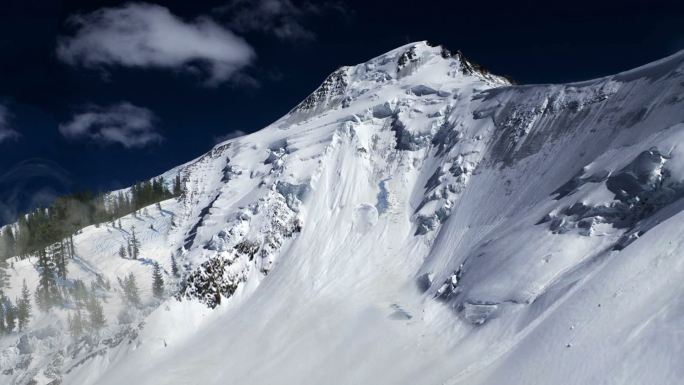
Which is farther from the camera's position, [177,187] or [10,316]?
[177,187]

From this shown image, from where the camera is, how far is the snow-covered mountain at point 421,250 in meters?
27.3

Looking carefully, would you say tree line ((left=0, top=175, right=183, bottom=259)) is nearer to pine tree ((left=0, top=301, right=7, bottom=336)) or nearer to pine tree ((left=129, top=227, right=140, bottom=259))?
pine tree ((left=129, top=227, right=140, bottom=259))

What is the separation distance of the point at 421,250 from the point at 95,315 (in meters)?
38.0

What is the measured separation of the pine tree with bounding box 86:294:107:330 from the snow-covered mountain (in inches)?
53.5

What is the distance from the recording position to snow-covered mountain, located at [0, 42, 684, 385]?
2729 cm

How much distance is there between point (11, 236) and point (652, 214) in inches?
3867

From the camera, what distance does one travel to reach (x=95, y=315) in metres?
58.5

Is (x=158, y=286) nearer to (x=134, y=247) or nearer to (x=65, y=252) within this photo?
(x=134, y=247)

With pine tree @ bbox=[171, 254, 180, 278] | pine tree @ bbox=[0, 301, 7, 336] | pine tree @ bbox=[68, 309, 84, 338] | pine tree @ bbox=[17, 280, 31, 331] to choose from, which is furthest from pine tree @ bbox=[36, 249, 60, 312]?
pine tree @ bbox=[171, 254, 180, 278]

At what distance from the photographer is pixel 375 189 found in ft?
208

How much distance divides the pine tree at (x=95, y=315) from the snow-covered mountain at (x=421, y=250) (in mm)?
1358

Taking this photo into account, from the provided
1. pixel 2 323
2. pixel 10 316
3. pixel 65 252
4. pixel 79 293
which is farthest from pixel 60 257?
pixel 2 323

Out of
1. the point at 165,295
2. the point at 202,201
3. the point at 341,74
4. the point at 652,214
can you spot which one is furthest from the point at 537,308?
the point at 341,74

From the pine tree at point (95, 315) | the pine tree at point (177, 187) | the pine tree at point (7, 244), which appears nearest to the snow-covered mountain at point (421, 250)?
the pine tree at point (95, 315)
